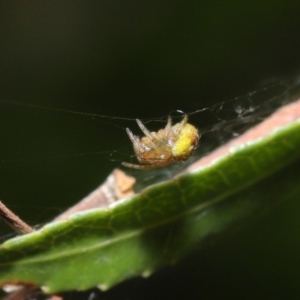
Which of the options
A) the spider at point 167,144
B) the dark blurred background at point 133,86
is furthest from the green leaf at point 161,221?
the dark blurred background at point 133,86

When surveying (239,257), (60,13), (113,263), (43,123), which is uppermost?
(60,13)

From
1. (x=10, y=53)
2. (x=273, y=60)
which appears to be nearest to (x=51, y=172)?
(x=10, y=53)

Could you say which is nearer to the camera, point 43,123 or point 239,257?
point 239,257

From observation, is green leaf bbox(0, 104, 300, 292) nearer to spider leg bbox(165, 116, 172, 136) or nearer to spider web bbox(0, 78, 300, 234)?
spider leg bbox(165, 116, 172, 136)

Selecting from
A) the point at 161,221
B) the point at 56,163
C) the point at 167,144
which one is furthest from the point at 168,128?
the point at 56,163

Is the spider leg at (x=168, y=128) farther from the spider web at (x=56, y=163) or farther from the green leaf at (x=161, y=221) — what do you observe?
the spider web at (x=56, y=163)

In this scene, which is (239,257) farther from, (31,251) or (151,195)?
(31,251)
